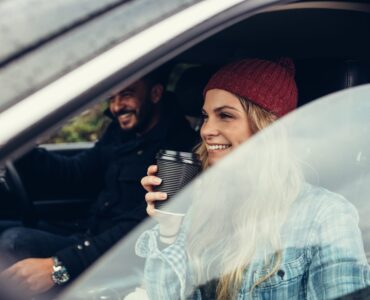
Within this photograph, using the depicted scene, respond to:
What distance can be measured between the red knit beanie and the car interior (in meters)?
0.05

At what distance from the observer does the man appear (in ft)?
5.64

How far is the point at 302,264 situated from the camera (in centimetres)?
162

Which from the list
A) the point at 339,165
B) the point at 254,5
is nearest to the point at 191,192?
the point at 339,165

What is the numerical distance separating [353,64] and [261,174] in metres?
0.54

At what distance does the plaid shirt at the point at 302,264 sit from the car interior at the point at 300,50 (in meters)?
0.40

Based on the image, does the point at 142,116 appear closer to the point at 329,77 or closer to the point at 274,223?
the point at 329,77

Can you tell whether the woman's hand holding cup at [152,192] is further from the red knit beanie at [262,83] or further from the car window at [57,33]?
the car window at [57,33]

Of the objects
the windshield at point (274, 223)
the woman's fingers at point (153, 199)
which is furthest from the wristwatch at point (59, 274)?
the woman's fingers at point (153, 199)

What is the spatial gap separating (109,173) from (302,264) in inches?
60.1

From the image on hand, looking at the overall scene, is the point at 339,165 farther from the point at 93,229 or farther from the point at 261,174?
the point at 93,229

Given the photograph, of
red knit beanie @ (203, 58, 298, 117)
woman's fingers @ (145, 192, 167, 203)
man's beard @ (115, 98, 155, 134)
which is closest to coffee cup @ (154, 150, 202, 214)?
woman's fingers @ (145, 192, 167, 203)

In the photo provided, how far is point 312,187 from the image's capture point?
1.79 metres

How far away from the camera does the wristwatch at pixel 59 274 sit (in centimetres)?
167

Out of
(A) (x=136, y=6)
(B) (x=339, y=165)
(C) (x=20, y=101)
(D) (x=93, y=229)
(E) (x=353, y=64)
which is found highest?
(A) (x=136, y=6)
